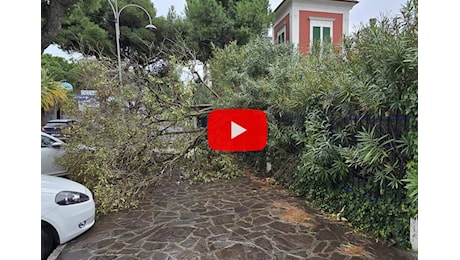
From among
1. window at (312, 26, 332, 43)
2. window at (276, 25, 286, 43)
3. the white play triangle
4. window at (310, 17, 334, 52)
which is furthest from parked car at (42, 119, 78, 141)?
window at (312, 26, 332, 43)

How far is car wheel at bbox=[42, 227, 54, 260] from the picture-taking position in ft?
8.04

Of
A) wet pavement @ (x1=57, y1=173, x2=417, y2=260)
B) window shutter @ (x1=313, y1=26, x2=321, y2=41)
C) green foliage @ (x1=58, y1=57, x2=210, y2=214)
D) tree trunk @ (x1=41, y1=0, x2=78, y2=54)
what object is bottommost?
wet pavement @ (x1=57, y1=173, x2=417, y2=260)

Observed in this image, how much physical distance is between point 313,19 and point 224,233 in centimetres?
845

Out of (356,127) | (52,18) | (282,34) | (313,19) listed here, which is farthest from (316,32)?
(52,18)

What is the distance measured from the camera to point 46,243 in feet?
8.17

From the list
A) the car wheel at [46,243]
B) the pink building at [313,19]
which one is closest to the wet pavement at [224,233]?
the car wheel at [46,243]

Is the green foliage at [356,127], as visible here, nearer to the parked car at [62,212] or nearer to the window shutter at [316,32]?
the parked car at [62,212]

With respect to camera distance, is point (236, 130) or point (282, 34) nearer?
point (236, 130)

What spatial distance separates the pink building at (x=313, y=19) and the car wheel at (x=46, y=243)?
8277 mm

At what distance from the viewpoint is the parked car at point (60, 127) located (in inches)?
185

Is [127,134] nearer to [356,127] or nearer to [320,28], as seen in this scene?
[356,127]

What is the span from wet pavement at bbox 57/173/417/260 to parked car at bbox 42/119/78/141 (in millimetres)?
2066

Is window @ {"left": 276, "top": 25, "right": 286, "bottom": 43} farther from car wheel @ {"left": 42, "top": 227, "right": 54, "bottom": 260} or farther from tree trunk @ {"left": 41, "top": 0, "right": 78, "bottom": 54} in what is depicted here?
car wheel @ {"left": 42, "top": 227, "right": 54, "bottom": 260}
